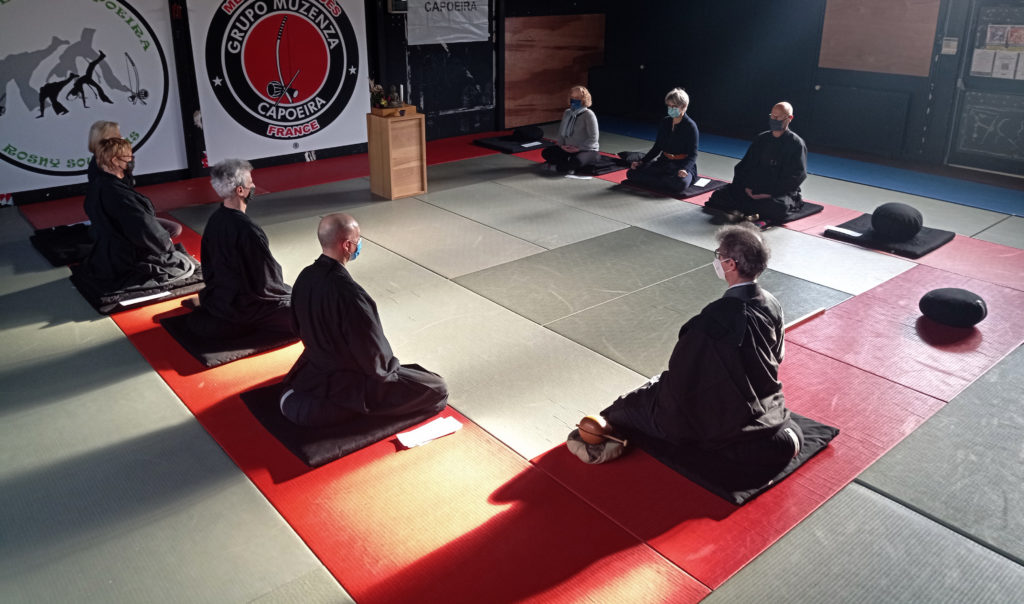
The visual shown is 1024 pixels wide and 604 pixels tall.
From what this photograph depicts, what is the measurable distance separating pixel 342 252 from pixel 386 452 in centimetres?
120

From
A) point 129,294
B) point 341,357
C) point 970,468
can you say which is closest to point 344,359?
point 341,357

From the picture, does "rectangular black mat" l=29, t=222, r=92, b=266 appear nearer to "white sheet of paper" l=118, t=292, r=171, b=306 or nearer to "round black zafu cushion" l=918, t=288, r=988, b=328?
"white sheet of paper" l=118, t=292, r=171, b=306

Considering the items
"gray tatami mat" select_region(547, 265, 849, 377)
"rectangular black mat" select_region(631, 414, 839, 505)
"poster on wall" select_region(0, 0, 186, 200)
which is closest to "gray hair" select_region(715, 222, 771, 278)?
"rectangular black mat" select_region(631, 414, 839, 505)

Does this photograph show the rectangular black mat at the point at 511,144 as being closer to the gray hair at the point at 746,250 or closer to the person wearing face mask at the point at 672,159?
the person wearing face mask at the point at 672,159

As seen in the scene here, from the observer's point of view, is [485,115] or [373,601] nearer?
[373,601]

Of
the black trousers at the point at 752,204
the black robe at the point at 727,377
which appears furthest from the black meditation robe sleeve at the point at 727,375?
the black trousers at the point at 752,204

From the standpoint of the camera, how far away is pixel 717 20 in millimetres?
13500

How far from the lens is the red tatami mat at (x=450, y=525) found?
367 centimetres

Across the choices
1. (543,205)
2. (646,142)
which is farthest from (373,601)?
(646,142)

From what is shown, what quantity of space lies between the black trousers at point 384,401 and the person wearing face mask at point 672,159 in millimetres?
5726

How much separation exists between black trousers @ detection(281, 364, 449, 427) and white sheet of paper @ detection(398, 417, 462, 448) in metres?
0.12

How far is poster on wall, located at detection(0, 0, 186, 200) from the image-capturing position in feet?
29.3

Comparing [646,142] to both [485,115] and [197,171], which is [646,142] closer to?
[485,115]

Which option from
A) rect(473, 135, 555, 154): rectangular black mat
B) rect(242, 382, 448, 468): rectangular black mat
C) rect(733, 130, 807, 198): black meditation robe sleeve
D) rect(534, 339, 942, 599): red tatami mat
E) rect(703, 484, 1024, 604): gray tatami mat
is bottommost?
rect(703, 484, 1024, 604): gray tatami mat
